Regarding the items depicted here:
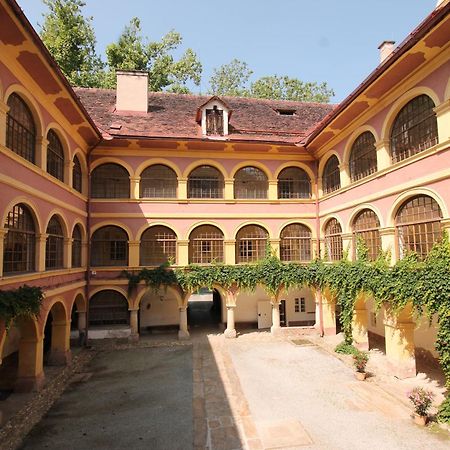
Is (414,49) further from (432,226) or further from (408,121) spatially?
(432,226)

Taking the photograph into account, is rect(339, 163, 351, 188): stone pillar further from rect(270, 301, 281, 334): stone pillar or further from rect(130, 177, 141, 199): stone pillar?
rect(130, 177, 141, 199): stone pillar

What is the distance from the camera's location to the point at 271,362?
44.9 feet

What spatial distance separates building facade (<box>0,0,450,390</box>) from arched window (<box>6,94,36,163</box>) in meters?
0.06

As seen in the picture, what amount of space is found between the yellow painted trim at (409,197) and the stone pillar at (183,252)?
952 cm

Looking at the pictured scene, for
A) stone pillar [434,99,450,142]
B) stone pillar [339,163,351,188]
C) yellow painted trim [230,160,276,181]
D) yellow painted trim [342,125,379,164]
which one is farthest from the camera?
yellow painted trim [230,160,276,181]

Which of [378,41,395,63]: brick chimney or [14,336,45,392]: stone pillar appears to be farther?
[378,41,395,63]: brick chimney

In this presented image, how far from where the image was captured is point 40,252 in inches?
444

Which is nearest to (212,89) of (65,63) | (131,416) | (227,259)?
(65,63)

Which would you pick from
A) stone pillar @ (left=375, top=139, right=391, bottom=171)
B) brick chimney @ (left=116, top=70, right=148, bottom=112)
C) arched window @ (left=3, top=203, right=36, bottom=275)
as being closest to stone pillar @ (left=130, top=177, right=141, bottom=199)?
brick chimney @ (left=116, top=70, right=148, bottom=112)

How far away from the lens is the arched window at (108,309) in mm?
17516

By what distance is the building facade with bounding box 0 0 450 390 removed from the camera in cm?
997

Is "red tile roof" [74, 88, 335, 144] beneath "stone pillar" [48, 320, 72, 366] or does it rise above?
above

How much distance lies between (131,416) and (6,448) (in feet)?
9.48

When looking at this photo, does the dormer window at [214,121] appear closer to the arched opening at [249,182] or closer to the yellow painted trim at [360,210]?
the arched opening at [249,182]
